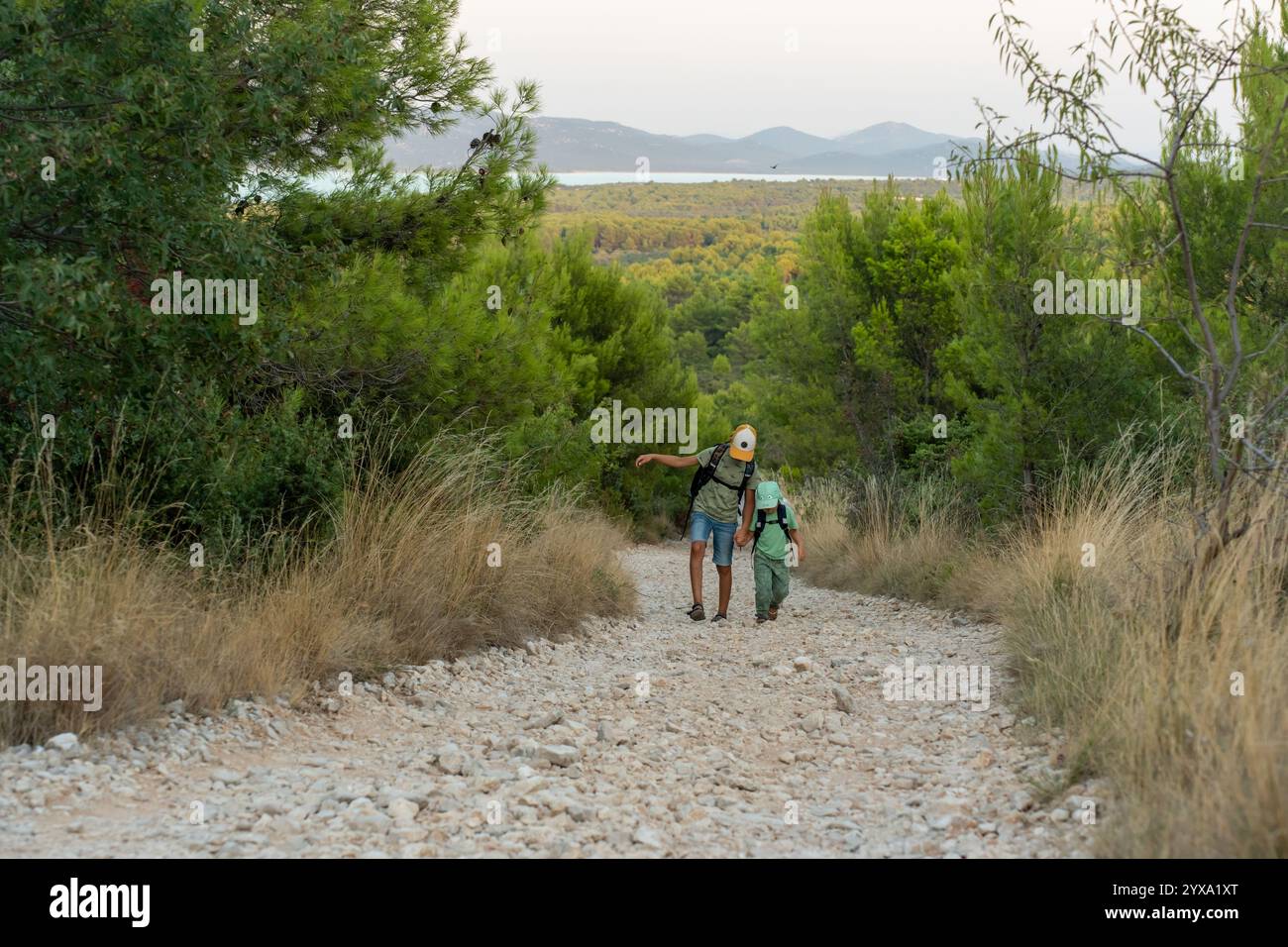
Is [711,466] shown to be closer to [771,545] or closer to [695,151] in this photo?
[771,545]

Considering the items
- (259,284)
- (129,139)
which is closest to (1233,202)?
(259,284)

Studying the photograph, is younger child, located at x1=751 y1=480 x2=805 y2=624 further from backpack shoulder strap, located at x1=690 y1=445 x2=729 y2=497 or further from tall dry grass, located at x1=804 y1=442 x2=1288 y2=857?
tall dry grass, located at x1=804 y1=442 x2=1288 y2=857

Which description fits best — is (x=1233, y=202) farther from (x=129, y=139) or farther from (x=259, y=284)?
Result: (x=129, y=139)

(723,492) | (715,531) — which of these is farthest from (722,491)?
(715,531)

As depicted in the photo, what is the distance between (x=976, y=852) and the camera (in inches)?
155

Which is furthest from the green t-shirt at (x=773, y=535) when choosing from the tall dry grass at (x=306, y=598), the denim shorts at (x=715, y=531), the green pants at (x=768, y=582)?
the tall dry grass at (x=306, y=598)

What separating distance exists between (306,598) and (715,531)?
4.66 m

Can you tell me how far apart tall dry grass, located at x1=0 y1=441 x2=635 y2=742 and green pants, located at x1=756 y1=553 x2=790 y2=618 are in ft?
4.41

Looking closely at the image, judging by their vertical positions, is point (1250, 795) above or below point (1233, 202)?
below

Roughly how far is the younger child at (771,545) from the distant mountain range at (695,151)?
10.2 ft

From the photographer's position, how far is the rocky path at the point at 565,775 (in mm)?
4043

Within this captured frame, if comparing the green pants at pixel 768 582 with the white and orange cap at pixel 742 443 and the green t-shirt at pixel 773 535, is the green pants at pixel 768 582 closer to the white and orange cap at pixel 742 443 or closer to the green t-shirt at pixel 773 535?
the green t-shirt at pixel 773 535

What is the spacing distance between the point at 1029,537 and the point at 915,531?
299cm

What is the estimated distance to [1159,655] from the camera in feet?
16.1
